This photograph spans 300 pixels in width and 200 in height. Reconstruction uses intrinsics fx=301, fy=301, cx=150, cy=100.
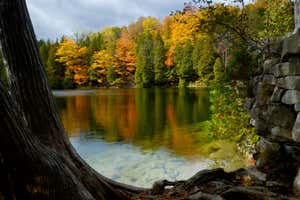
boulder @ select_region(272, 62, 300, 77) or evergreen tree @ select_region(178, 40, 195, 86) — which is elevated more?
evergreen tree @ select_region(178, 40, 195, 86)

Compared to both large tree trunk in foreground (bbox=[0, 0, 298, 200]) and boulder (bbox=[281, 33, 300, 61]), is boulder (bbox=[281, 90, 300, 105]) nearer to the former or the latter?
boulder (bbox=[281, 33, 300, 61])

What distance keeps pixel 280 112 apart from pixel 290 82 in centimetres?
43

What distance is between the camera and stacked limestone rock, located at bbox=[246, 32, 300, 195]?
298 cm

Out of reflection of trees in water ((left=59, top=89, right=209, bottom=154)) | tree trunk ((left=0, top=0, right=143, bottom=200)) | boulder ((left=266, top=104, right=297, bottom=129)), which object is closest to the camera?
tree trunk ((left=0, top=0, right=143, bottom=200))

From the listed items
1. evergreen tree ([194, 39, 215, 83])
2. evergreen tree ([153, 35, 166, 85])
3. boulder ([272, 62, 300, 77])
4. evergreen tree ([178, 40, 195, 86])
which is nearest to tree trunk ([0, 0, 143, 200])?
boulder ([272, 62, 300, 77])

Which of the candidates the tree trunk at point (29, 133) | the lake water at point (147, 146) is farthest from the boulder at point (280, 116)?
the lake water at point (147, 146)

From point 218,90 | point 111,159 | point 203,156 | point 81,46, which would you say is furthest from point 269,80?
A: point 81,46

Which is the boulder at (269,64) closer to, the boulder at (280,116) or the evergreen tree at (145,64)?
the boulder at (280,116)

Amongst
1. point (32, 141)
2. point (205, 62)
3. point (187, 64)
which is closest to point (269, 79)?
point (32, 141)

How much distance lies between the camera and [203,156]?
7812mm

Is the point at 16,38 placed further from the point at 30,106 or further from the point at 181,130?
the point at 181,130

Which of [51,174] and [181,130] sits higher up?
[51,174]

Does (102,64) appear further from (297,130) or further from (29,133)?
(29,133)

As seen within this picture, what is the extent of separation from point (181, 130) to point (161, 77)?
27.0 metres
